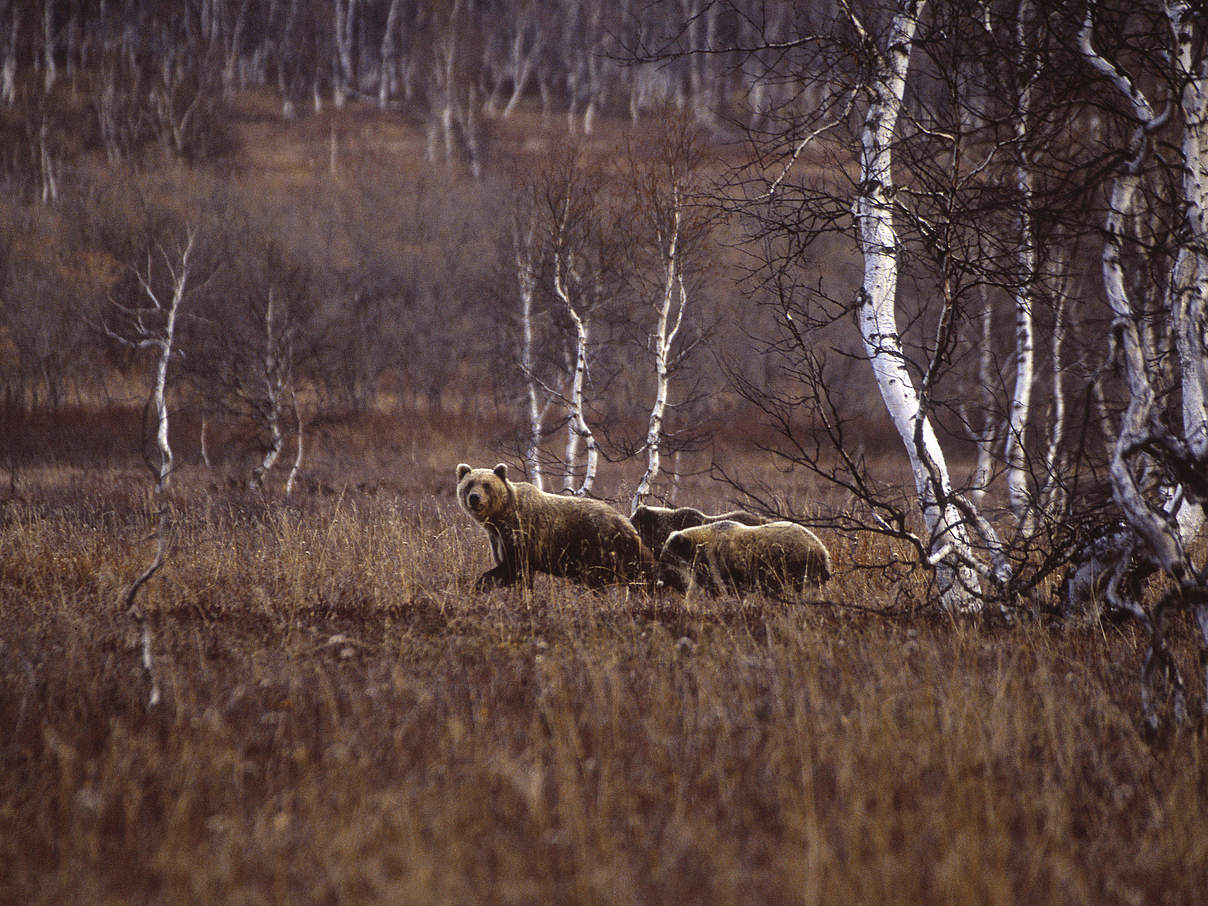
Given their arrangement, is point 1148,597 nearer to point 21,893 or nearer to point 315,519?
point 21,893

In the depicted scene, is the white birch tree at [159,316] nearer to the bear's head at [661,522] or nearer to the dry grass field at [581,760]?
the bear's head at [661,522]

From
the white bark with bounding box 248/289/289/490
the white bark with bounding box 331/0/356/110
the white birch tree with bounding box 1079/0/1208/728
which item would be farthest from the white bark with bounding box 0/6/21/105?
the white birch tree with bounding box 1079/0/1208/728

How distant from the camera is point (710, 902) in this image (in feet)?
8.15

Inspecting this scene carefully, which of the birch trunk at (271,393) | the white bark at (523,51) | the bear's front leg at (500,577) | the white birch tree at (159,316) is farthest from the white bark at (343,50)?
the bear's front leg at (500,577)

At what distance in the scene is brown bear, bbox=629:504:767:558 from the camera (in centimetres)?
771

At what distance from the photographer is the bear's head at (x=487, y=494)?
6.99 meters

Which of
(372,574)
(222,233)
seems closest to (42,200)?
(222,233)

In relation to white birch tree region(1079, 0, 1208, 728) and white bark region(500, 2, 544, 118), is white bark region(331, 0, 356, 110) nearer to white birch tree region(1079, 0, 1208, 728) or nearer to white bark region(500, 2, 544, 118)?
white bark region(500, 2, 544, 118)

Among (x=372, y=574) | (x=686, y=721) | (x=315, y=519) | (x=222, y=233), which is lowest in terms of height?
(x=315, y=519)

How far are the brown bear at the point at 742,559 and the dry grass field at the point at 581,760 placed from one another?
852 mm

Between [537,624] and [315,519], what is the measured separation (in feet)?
22.5

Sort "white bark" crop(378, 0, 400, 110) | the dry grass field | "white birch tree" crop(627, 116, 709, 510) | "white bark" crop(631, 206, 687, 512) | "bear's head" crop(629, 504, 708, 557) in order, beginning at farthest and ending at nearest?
1. "white bark" crop(378, 0, 400, 110)
2. "white birch tree" crop(627, 116, 709, 510)
3. "white bark" crop(631, 206, 687, 512)
4. "bear's head" crop(629, 504, 708, 557)
5. the dry grass field

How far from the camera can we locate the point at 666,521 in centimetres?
795

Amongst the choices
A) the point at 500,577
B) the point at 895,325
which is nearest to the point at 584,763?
the point at 500,577
